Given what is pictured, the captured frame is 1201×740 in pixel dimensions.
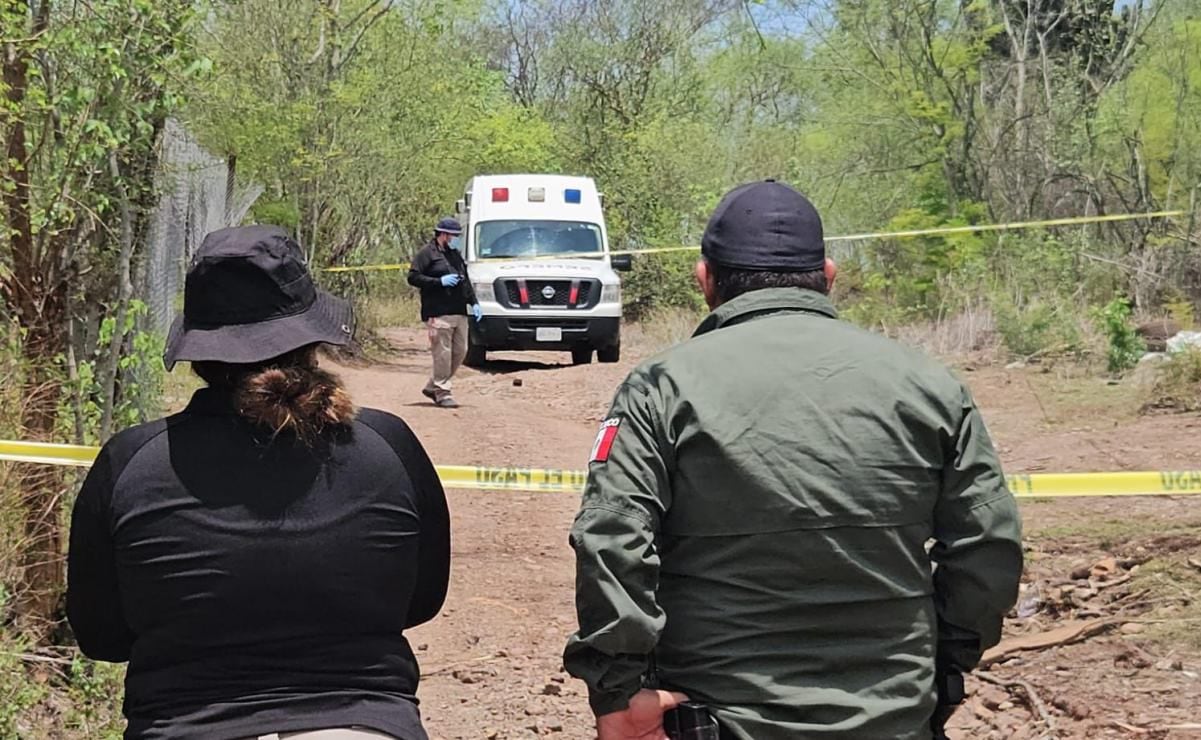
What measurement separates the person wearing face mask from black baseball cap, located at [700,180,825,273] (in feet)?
30.4

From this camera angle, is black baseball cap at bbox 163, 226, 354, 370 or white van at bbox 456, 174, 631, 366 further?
white van at bbox 456, 174, 631, 366

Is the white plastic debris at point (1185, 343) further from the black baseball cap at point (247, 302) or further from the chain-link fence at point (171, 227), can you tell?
the black baseball cap at point (247, 302)

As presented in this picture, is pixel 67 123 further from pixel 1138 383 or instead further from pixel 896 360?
pixel 1138 383

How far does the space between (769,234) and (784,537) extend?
0.56 meters

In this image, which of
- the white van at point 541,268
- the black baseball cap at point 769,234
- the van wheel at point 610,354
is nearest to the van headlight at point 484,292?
the white van at point 541,268

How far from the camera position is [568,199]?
59.2 feet

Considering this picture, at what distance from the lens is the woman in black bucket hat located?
2.06 m

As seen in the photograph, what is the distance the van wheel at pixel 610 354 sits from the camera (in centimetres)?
1723

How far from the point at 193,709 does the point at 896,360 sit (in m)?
1.30

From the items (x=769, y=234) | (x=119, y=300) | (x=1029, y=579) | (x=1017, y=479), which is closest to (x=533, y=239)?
(x=1029, y=579)

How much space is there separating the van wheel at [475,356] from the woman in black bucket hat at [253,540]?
49.1 ft

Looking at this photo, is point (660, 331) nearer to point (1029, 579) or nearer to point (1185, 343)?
point (1185, 343)

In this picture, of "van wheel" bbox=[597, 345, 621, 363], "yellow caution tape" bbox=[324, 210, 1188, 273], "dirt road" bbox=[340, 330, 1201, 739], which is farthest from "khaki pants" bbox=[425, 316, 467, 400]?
"van wheel" bbox=[597, 345, 621, 363]

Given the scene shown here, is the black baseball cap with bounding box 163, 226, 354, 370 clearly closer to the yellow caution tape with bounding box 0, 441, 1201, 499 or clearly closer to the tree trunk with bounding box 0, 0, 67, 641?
the yellow caution tape with bounding box 0, 441, 1201, 499
